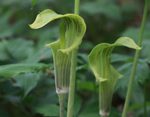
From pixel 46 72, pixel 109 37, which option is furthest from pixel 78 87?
pixel 109 37

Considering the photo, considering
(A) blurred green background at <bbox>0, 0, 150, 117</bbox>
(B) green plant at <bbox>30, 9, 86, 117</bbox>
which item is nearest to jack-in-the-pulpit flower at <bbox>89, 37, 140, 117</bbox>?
(B) green plant at <bbox>30, 9, 86, 117</bbox>

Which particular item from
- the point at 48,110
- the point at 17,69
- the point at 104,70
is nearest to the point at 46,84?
the point at 48,110

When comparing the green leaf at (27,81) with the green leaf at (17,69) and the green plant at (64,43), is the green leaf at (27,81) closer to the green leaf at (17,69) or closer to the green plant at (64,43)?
the green leaf at (17,69)

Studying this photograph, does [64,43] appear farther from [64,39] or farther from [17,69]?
[17,69]

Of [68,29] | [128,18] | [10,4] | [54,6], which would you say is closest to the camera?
[68,29]

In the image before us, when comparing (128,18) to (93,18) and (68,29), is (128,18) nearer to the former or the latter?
(93,18)

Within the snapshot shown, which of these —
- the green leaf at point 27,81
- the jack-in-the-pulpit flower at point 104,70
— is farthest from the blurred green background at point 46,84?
the jack-in-the-pulpit flower at point 104,70

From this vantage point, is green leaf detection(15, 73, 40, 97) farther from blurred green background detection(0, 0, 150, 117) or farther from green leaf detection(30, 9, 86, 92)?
green leaf detection(30, 9, 86, 92)
